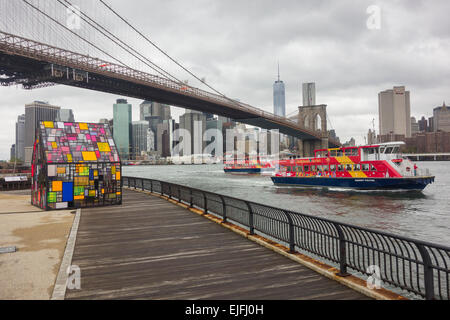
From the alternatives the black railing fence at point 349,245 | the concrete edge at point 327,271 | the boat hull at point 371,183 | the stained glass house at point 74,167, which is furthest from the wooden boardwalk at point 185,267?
the boat hull at point 371,183

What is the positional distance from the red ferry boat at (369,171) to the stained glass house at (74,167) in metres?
31.0

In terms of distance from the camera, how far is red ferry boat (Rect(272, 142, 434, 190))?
Result: 37094 millimetres

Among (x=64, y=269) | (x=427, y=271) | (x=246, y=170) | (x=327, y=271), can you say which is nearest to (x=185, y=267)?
(x=64, y=269)

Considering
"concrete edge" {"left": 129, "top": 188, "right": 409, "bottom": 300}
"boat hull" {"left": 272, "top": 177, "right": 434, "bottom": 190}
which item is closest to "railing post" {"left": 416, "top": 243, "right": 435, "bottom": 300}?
"concrete edge" {"left": 129, "top": 188, "right": 409, "bottom": 300}

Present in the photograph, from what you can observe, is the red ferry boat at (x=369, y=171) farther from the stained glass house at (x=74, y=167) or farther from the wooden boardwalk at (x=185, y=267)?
the wooden boardwalk at (x=185, y=267)

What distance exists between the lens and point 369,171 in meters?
38.9

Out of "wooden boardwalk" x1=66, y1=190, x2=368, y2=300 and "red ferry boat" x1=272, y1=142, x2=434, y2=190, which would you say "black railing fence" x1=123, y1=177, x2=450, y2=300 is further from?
"red ferry boat" x1=272, y1=142, x2=434, y2=190

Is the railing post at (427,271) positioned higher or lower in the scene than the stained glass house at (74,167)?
lower

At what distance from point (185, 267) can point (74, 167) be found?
9.60 m

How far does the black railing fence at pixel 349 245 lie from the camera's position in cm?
484

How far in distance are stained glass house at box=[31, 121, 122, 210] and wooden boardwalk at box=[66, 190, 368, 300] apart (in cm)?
446

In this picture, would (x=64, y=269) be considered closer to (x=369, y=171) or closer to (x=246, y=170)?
(x=369, y=171)

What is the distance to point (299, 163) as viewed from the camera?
48.6m
